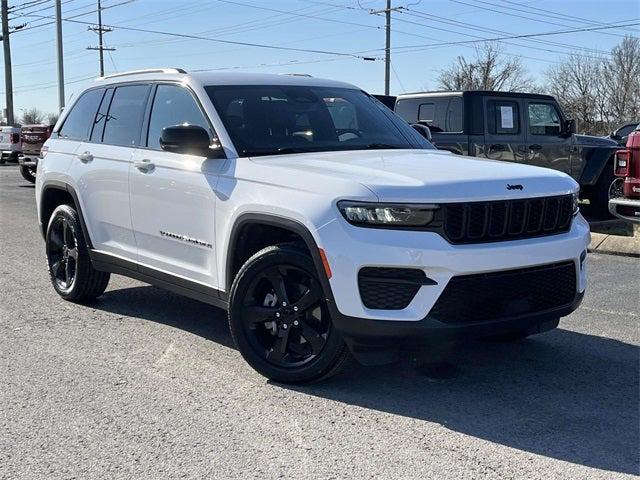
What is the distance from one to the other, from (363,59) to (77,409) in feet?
154

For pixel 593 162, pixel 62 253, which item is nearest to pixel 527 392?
pixel 62 253

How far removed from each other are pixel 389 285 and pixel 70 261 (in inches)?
143

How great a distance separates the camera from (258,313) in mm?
4492

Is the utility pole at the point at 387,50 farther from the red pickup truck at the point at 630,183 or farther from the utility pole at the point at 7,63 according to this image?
the red pickup truck at the point at 630,183

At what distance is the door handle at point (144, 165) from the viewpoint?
5.34 meters

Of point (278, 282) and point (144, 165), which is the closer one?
point (278, 282)

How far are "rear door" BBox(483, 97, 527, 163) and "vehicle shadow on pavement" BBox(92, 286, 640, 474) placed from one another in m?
5.90

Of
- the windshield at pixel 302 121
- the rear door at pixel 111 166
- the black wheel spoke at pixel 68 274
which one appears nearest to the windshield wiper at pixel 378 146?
the windshield at pixel 302 121

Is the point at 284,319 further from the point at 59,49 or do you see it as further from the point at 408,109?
the point at 59,49

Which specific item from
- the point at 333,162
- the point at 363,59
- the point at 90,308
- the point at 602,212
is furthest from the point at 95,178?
the point at 363,59

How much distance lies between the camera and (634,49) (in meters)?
55.4

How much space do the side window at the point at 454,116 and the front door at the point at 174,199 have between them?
6292 millimetres

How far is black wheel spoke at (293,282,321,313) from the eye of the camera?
13.9 ft

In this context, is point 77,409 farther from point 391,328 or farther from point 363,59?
point 363,59
